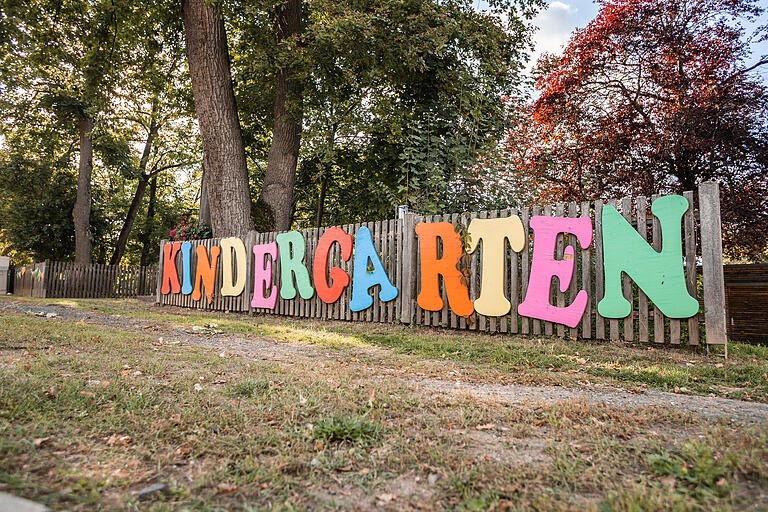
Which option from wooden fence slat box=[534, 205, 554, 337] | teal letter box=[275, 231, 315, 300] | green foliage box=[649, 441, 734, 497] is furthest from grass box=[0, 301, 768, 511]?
teal letter box=[275, 231, 315, 300]

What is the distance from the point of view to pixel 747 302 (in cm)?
746

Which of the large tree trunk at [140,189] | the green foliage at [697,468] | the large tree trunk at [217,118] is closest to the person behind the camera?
the green foliage at [697,468]

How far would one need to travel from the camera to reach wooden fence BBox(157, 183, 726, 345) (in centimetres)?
525

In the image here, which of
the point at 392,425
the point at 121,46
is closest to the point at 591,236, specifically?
the point at 392,425

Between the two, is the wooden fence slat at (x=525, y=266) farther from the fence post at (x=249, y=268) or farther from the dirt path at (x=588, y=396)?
the fence post at (x=249, y=268)

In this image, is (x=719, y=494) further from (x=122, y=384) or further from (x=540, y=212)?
(x=540, y=212)

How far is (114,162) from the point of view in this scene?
22.4 meters

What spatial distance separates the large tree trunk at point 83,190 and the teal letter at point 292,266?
1530 cm

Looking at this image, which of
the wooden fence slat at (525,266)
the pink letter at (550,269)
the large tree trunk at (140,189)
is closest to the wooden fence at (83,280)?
the large tree trunk at (140,189)

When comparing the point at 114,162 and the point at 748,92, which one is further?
Answer: the point at 114,162

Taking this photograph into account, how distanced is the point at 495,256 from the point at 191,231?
1020cm

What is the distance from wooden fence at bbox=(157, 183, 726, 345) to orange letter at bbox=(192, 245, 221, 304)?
10.1ft

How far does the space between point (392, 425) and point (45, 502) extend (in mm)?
1598

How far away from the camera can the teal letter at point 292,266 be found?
9.35m
